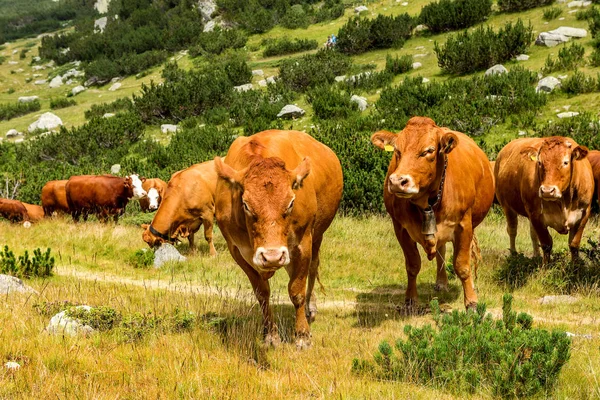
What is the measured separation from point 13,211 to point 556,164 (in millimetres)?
13070

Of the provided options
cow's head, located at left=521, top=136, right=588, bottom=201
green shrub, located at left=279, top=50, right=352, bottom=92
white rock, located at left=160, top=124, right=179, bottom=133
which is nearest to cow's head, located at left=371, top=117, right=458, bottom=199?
cow's head, located at left=521, top=136, right=588, bottom=201

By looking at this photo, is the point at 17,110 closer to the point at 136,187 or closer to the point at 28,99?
the point at 28,99

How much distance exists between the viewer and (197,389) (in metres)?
4.04

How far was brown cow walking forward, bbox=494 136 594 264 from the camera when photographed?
7.66 m

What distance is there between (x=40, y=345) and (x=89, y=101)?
1230 inches

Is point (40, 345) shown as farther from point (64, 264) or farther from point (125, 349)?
point (64, 264)

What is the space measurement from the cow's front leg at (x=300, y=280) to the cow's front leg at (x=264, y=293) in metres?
0.23

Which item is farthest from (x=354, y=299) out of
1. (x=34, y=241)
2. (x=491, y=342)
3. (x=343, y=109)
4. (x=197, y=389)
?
(x=343, y=109)

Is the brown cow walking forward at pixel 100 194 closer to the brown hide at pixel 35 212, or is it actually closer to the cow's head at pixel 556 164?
the brown hide at pixel 35 212

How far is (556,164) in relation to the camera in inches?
302

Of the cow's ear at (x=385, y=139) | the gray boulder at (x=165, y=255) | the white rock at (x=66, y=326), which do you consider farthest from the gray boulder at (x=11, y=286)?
the cow's ear at (x=385, y=139)

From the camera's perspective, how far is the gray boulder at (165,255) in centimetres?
1011

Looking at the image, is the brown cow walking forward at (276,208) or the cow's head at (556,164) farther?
the cow's head at (556,164)

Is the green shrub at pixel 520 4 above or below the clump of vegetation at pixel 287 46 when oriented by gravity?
above
